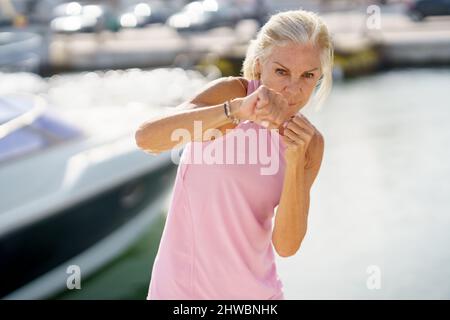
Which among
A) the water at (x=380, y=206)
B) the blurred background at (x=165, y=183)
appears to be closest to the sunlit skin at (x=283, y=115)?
the blurred background at (x=165, y=183)

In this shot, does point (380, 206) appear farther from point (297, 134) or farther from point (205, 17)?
point (205, 17)

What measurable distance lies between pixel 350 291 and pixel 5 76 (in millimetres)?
7126

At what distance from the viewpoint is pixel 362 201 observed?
7.57 metres

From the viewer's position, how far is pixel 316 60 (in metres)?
1.50

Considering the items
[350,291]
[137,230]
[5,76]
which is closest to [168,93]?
[5,76]

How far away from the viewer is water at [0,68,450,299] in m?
5.64

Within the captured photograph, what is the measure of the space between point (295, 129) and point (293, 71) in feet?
0.40

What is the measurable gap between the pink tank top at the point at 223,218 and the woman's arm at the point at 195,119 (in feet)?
0.15

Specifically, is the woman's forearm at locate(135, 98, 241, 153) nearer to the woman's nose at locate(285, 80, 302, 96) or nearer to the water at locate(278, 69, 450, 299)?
the woman's nose at locate(285, 80, 302, 96)

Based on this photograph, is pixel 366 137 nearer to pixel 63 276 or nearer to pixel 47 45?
pixel 63 276

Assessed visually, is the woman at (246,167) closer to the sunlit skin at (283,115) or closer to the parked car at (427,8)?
the sunlit skin at (283,115)

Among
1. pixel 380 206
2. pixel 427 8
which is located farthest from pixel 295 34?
pixel 427 8

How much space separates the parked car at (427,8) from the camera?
20.0 m

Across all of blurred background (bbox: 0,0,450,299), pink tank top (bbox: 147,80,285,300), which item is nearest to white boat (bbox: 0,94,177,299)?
blurred background (bbox: 0,0,450,299)
